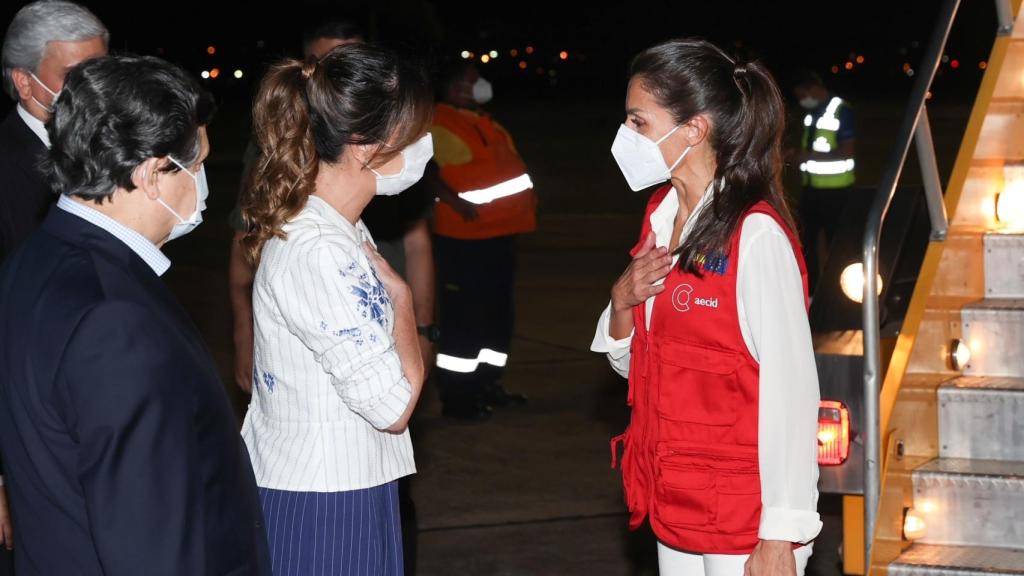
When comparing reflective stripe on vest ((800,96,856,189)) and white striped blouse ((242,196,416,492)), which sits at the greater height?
white striped blouse ((242,196,416,492))

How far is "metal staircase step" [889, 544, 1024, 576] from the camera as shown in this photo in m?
4.02

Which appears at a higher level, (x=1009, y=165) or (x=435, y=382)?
(x=1009, y=165)

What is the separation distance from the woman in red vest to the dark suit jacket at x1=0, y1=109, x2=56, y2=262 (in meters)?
1.63

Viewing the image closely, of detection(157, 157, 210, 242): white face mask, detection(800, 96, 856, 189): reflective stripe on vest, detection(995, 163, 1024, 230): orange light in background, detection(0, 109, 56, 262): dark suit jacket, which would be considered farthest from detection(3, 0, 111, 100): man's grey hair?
detection(800, 96, 856, 189): reflective stripe on vest

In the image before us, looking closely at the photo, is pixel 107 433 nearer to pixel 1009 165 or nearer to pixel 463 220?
pixel 1009 165

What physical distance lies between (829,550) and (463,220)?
9.50 feet

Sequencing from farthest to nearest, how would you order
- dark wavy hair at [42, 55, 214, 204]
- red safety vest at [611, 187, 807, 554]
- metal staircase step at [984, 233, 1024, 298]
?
metal staircase step at [984, 233, 1024, 298], red safety vest at [611, 187, 807, 554], dark wavy hair at [42, 55, 214, 204]

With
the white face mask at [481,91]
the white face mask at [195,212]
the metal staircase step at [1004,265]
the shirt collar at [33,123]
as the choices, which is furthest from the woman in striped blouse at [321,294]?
the white face mask at [481,91]

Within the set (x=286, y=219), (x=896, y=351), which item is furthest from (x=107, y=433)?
(x=896, y=351)

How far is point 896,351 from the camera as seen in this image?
4.33m

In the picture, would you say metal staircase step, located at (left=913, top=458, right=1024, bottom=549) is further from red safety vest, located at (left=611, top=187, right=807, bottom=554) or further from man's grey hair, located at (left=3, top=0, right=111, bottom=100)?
man's grey hair, located at (left=3, top=0, right=111, bottom=100)

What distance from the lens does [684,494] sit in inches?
114

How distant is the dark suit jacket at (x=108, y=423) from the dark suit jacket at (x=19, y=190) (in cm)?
142

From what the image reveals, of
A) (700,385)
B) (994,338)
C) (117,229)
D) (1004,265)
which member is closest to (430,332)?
(700,385)
